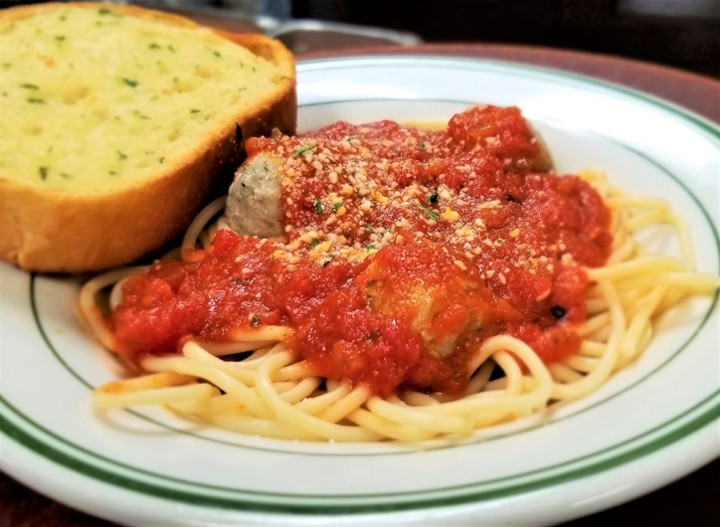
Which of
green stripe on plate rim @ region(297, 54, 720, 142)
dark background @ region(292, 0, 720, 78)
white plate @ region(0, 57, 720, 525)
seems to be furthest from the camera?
dark background @ region(292, 0, 720, 78)

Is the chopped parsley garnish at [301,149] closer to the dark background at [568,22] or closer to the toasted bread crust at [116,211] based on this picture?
the toasted bread crust at [116,211]

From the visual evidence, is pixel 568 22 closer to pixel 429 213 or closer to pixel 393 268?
pixel 429 213

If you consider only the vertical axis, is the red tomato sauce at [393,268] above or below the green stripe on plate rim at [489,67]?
below

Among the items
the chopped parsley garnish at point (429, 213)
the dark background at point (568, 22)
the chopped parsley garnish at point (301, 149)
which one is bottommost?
the dark background at point (568, 22)

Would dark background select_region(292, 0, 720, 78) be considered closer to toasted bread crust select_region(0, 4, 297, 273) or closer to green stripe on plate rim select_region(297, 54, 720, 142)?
green stripe on plate rim select_region(297, 54, 720, 142)

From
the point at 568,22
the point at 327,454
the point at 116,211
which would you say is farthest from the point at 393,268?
the point at 568,22

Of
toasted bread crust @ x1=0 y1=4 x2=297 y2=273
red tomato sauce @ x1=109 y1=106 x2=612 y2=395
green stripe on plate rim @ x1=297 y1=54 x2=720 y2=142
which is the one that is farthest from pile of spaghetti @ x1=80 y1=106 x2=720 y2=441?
green stripe on plate rim @ x1=297 y1=54 x2=720 y2=142

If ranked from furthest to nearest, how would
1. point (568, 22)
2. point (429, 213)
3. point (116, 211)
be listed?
point (568, 22) < point (429, 213) < point (116, 211)

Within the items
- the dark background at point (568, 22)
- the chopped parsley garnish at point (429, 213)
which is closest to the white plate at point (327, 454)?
the chopped parsley garnish at point (429, 213)

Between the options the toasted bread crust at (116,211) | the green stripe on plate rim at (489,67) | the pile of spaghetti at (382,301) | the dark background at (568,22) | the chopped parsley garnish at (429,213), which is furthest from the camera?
the dark background at (568,22)
